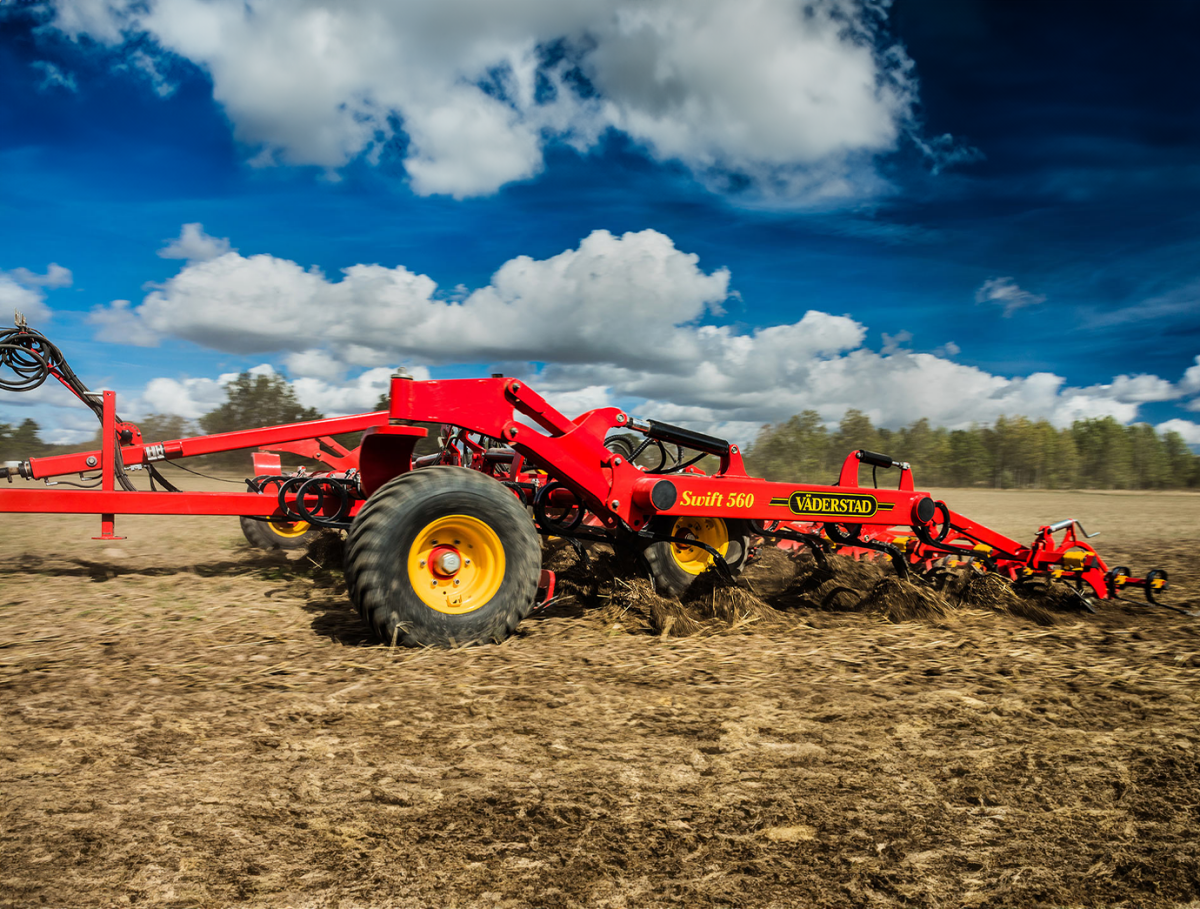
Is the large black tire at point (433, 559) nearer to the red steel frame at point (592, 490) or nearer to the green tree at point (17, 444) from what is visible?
the red steel frame at point (592, 490)

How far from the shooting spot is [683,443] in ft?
20.0

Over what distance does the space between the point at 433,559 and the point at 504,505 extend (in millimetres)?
526

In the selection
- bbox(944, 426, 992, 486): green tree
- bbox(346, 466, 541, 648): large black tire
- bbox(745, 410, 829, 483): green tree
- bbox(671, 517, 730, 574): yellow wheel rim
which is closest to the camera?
bbox(346, 466, 541, 648): large black tire

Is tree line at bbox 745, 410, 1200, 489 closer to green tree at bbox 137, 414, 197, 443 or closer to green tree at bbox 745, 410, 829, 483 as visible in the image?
green tree at bbox 745, 410, 829, 483

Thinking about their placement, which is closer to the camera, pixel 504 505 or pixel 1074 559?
pixel 504 505

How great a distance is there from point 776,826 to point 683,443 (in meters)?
3.98

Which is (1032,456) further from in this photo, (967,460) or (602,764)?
(602,764)

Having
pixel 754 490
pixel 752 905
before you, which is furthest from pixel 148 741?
pixel 754 490

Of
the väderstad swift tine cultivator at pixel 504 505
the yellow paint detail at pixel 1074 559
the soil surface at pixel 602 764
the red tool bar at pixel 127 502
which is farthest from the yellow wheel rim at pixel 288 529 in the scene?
the yellow paint detail at pixel 1074 559

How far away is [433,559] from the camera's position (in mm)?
4438

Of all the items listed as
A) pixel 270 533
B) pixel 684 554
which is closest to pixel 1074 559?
pixel 684 554

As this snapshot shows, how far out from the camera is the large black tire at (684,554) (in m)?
6.11

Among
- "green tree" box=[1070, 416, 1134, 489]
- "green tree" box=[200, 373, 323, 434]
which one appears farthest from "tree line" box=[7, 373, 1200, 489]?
"green tree" box=[200, 373, 323, 434]

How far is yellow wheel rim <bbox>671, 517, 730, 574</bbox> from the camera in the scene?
21.6 feet
